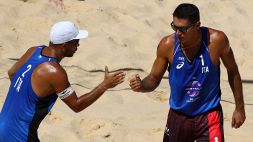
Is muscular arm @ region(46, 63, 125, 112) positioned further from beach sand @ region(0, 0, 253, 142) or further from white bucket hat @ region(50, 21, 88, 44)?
beach sand @ region(0, 0, 253, 142)

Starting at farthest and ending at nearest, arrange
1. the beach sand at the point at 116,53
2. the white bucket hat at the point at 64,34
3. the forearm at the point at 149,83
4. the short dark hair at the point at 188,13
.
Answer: the beach sand at the point at 116,53
the forearm at the point at 149,83
the short dark hair at the point at 188,13
the white bucket hat at the point at 64,34

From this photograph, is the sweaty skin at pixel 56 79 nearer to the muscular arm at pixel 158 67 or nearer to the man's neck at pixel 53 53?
the man's neck at pixel 53 53

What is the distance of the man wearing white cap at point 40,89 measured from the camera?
11.6 feet

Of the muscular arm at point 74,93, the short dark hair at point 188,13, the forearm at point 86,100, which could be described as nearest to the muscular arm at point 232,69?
the short dark hair at point 188,13

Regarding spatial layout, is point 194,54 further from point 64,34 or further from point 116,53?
point 116,53

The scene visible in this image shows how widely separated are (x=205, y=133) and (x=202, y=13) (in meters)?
4.48

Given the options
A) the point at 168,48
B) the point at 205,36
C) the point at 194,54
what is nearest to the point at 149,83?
the point at 168,48

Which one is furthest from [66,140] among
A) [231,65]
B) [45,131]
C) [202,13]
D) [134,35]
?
[202,13]

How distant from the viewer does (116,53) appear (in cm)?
673

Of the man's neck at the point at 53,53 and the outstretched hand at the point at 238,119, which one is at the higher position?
the man's neck at the point at 53,53

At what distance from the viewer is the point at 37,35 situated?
6.84 metres

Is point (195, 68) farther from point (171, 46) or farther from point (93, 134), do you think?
point (93, 134)

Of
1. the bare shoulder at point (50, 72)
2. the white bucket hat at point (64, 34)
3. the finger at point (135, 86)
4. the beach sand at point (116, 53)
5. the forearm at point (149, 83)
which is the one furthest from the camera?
the beach sand at point (116, 53)

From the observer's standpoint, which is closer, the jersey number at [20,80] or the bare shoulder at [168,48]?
the jersey number at [20,80]
